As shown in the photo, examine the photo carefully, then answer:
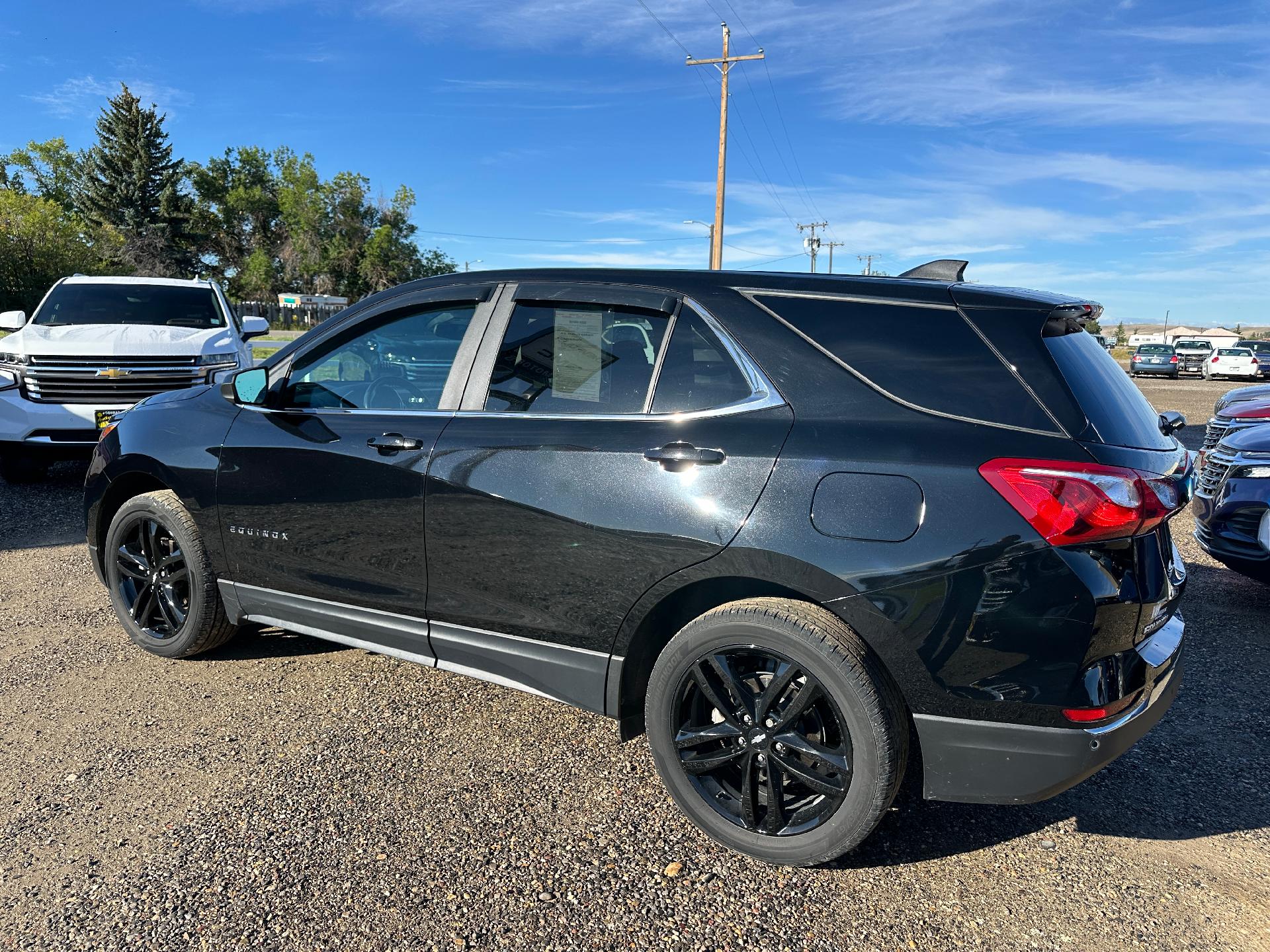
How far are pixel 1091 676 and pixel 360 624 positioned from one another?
8.20ft

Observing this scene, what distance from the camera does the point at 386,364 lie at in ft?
11.3

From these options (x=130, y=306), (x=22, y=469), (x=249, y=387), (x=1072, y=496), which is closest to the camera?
(x=1072, y=496)

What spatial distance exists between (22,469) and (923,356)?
8.67 m

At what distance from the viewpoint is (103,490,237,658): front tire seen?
12.4 feet

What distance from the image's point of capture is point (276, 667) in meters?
3.93

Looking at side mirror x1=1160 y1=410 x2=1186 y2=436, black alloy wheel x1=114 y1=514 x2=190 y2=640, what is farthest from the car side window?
side mirror x1=1160 y1=410 x2=1186 y2=436

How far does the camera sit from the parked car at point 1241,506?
4691 millimetres

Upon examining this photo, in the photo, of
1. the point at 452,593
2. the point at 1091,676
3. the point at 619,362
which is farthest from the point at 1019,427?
the point at 452,593

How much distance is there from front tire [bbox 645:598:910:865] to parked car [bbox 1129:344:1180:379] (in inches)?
1633

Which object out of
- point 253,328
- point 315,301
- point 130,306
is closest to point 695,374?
point 253,328

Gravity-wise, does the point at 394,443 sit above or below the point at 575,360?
below

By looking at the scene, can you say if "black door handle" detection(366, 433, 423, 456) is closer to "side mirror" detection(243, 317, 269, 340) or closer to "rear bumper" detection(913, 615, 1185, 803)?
"rear bumper" detection(913, 615, 1185, 803)

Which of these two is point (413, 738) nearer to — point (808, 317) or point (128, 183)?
point (808, 317)

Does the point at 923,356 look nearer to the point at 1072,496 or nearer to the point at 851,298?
the point at 851,298
